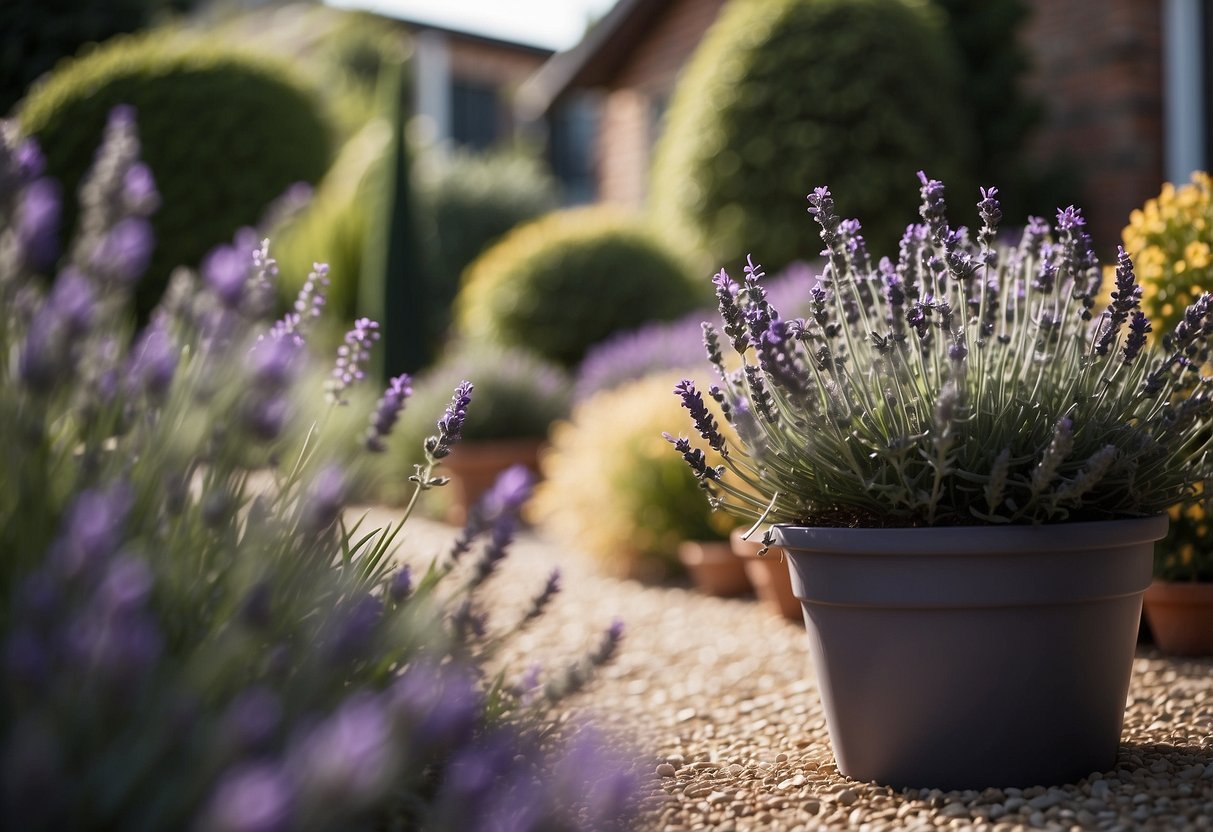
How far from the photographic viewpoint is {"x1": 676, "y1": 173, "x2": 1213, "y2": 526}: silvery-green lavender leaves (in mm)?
2105

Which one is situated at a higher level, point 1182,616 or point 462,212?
point 462,212

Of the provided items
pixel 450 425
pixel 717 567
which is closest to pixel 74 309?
pixel 450 425

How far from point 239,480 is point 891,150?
6609 mm

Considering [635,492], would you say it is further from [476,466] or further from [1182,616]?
[1182,616]

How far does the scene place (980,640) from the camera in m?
2.05

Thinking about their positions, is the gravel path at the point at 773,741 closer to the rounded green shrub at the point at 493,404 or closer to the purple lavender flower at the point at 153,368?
the purple lavender flower at the point at 153,368

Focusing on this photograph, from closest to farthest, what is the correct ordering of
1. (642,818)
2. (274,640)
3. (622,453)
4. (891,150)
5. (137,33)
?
(274,640)
(642,818)
(622,453)
(891,150)
(137,33)

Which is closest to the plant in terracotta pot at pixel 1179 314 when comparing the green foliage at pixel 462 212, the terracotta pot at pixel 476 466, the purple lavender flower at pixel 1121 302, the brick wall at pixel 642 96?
the purple lavender flower at pixel 1121 302

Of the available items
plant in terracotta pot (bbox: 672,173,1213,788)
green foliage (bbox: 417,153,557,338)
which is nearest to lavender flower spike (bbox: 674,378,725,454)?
plant in terracotta pot (bbox: 672,173,1213,788)

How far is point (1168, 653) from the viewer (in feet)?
10.6

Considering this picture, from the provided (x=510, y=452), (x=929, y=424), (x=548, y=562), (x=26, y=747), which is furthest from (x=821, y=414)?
(x=510, y=452)

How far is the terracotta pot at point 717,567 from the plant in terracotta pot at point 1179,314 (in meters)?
1.73

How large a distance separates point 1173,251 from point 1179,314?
19 centimetres

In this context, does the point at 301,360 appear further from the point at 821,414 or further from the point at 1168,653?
the point at 1168,653
